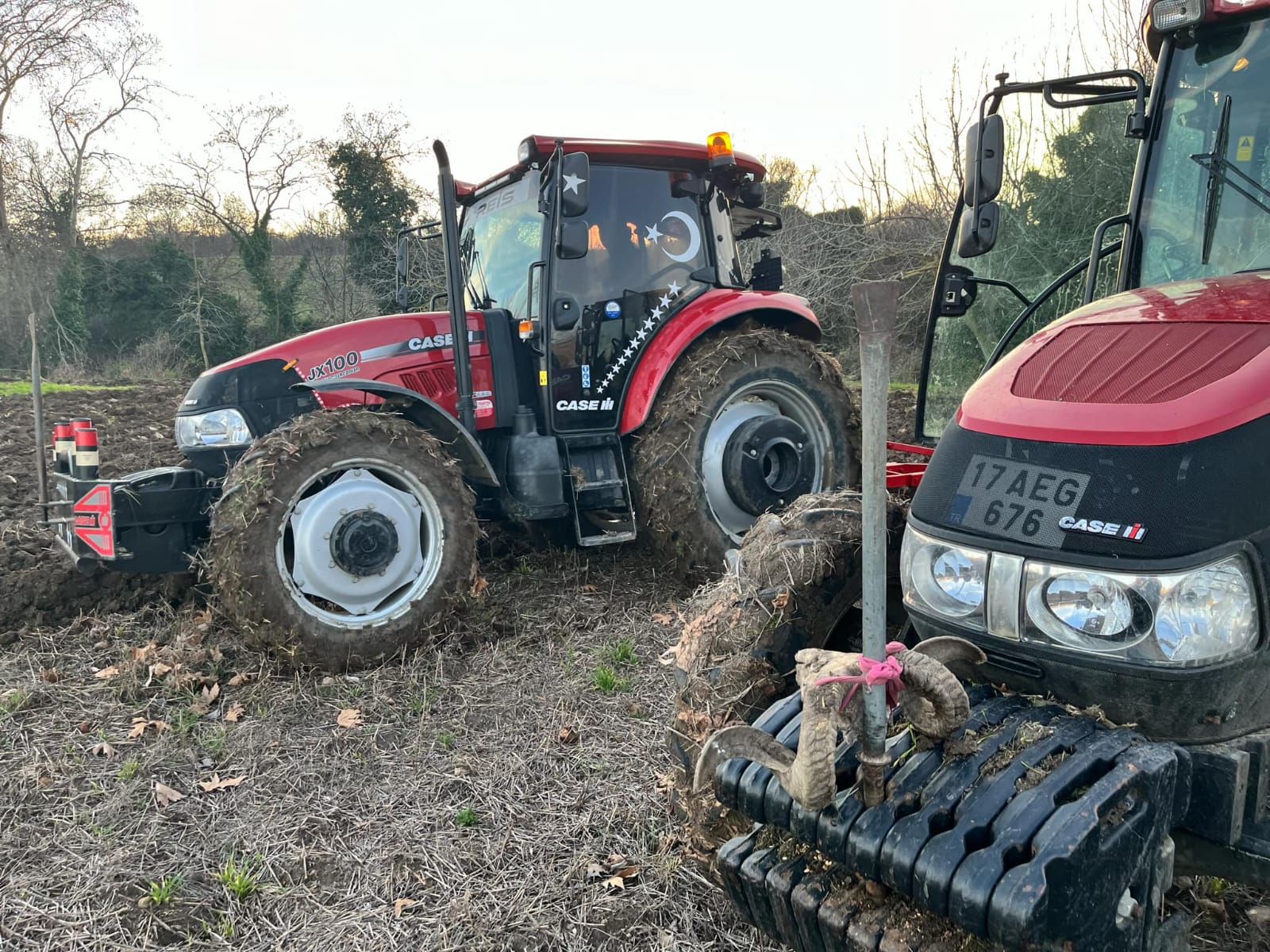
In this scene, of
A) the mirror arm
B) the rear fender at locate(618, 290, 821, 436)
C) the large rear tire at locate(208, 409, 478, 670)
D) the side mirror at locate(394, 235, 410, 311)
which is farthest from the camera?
the side mirror at locate(394, 235, 410, 311)

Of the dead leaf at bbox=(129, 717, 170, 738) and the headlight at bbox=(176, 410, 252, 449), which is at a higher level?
the headlight at bbox=(176, 410, 252, 449)

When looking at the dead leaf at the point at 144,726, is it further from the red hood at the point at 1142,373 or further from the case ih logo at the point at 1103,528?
the case ih logo at the point at 1103,528

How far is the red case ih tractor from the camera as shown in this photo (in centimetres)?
150

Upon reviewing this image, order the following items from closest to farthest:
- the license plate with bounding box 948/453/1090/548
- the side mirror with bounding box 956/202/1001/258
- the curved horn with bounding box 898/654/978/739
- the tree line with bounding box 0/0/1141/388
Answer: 1. the curved horn with bounding box 898/654/978/739
2. the license plate with bounding box 948/453/1090/548
3. the side mirror with bounding box 956/202/1001/258
4. the tree line with bounding box 0/0/1141/388

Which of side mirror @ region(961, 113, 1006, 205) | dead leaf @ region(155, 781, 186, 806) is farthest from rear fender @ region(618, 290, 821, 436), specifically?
dead leaf @ region(155, 781, 186, 806)

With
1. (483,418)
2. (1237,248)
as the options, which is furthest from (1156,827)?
(483,418)

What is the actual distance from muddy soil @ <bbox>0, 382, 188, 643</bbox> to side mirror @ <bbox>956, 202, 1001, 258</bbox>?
4.10 m

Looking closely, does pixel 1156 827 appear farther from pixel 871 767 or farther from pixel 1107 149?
pixel 1107 149

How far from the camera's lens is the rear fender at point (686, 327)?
200 inches

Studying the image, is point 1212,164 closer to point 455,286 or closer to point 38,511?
point 455,286

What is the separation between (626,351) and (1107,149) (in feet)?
22.8

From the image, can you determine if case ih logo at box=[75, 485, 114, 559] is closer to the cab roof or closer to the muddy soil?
the muddy soil

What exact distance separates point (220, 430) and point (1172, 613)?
4.07m

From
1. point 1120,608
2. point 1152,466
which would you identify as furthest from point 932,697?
point 1152,466
